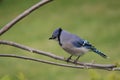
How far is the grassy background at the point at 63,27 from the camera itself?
761 cm

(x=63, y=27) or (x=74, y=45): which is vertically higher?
(x=63, y=27)

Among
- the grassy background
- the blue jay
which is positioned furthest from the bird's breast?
the grassy background

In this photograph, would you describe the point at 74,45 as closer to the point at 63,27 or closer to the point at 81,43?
the point at 81,43

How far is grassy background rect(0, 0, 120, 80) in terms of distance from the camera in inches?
299

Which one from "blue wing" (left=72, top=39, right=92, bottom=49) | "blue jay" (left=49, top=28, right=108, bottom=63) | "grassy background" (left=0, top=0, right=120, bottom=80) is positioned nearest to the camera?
"blue jay" (left=49, top=28, right=108, bottom=63)

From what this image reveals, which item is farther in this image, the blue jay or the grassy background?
the grassy background

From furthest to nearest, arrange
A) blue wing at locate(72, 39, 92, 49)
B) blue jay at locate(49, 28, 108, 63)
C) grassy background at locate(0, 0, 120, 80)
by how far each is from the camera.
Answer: grassy background at locate(0, 0, 120, 80) < blue wing at locate(72, 39, 92, 49) < blue jay at locate(49, 28, 108, 63)

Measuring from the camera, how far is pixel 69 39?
2.86 m

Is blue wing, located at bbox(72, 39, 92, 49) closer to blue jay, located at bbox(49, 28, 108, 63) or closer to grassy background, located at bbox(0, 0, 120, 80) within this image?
blue jay, located at bbox(49, 28, 108, 63)

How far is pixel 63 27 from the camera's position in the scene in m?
9.36

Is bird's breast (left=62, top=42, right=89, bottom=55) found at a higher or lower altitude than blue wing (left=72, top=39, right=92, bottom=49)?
lower

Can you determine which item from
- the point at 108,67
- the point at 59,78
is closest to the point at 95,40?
the point at 59,78

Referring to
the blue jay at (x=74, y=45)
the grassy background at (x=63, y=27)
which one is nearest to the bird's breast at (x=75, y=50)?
the blue jay at (x=74, y=45)

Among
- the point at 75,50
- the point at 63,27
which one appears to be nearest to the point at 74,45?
the point at 75,50
